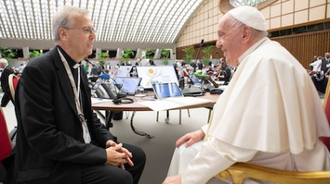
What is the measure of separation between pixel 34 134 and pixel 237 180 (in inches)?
38.4

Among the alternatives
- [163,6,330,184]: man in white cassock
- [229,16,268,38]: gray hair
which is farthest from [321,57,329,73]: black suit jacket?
[163,6,330,184]: man in white cassock

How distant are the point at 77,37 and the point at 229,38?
890mm

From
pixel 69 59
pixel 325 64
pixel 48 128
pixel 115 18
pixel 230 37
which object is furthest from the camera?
pixel 115 18

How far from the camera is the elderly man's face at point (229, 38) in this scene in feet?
3.88

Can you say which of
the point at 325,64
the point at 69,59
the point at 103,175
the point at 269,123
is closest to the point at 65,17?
the point at 69,59

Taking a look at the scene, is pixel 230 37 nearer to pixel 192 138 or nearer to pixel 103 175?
pixel 192 138

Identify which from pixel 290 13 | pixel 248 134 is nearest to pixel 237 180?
pixel 248 134

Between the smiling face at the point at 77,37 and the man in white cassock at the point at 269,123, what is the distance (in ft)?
3.06

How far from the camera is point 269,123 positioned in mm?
862

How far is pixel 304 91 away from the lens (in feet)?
2.98

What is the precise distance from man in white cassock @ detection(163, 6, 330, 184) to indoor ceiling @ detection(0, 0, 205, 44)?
27.0 m

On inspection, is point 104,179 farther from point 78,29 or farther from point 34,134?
point 78,29

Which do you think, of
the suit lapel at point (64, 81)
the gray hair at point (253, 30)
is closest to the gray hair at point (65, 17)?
the suit lapel at point (64, 81)

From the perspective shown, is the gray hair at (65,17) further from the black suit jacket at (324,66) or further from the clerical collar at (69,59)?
the black suit jacket at (324,66)
